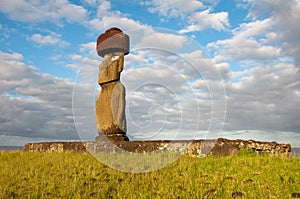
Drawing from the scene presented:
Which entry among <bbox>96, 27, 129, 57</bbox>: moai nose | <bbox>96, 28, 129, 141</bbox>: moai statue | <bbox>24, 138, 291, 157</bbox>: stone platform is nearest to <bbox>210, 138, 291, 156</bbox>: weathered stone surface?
<bbox>24, 138, 291, 157</bbox>: stone platform

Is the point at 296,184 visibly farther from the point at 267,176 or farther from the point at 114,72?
the point at 114,72

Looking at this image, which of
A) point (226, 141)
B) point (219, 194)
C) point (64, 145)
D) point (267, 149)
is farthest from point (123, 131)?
point (219, 194)

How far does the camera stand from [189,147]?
9.95 m

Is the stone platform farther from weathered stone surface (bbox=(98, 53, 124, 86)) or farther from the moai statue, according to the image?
weathered stone surface (bbox=(98, 53, 124, 86))

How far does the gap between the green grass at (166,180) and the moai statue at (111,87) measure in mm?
4549

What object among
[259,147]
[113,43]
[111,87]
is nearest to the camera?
[259,147]

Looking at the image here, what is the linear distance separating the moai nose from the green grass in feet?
21.4

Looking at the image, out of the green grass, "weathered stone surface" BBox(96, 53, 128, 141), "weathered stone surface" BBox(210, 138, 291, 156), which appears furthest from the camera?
"weathered stone surface" BBox(96, 53, 128, 141)

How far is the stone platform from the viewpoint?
30.6 ft

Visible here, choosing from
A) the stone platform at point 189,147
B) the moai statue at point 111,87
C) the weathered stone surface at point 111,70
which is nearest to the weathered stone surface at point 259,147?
the stone platform at point 189,147

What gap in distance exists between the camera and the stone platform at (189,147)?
932 cm

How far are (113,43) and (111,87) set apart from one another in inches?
74.3

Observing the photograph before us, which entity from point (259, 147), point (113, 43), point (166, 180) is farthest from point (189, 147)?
point (113, 43)

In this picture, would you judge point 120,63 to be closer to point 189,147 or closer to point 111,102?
point 111,102
